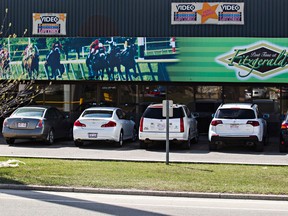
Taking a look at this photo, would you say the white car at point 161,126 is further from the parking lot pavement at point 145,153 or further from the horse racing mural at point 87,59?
the horse racing mural at point 87,59

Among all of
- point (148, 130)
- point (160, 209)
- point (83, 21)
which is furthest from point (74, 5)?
point (160, 209)

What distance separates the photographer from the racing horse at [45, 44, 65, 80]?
23422mm

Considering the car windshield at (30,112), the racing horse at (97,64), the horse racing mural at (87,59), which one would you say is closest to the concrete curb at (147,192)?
the car windshield at (30,112)

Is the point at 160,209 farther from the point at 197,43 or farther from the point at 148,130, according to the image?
the point at 197,43

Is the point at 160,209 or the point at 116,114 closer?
the point at 160,209

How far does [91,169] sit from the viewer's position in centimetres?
1344

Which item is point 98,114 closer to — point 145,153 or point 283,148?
point 145,153

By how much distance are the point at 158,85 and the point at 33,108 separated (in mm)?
7456

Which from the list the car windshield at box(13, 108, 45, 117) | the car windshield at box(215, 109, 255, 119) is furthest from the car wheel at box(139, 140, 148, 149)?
the car windshield at box(13, 108, 45, 117)

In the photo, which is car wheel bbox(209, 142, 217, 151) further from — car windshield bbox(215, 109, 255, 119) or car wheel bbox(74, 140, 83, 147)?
car wheel bbox(74, 140, 83, 147)

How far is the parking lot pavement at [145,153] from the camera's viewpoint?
634 inches

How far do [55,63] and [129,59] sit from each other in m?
3.46

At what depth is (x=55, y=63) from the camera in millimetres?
23484

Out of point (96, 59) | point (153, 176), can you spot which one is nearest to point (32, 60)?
point (96, 59)
